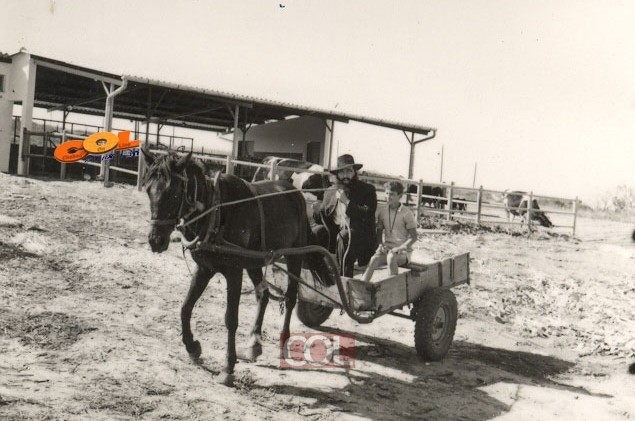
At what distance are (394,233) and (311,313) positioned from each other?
158 centimetres

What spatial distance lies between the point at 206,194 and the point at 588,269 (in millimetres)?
11665

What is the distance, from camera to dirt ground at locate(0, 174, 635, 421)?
450 centimetres

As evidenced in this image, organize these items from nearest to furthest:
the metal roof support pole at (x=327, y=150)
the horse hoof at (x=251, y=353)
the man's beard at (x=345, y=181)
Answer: the horse hoof at (x=251, y=353) → the man's beard at (x=345, y=181) → the metal roof support pole at (x=327, y=150)

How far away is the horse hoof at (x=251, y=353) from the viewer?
5.48 meters

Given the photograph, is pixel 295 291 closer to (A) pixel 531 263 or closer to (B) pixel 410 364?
(B) pixel 410 364

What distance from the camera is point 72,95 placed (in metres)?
22.0

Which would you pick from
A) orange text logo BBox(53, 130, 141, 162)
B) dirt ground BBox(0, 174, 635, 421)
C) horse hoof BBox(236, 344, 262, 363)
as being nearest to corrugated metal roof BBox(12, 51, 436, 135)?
orange text logo BBox(53, 130, 141, 162)

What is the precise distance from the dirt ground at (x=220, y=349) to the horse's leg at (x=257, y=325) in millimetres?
147

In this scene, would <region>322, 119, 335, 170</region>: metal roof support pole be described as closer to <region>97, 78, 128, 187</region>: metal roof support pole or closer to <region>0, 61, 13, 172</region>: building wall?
<region>97, 78, 128, 187</region>: metal roof support pole

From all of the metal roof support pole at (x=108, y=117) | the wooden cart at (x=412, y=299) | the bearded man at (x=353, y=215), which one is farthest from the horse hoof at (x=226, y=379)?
the metal roof support pole at (x=108, y=117)

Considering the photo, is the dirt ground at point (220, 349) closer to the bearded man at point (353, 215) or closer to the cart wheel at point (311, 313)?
the cart wheel at point (311, 313)

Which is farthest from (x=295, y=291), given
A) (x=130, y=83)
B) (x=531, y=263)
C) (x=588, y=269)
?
(x=130, y=83)

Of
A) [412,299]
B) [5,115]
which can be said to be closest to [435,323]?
[412,299]

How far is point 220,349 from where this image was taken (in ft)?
19.3
